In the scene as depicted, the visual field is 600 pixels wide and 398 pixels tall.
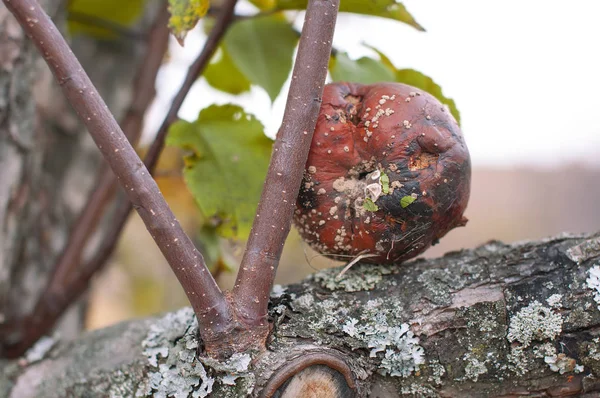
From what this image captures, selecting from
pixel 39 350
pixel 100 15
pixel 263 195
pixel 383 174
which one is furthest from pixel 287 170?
pixel 100 15

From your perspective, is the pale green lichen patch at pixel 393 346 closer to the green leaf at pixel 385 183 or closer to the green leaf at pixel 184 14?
the green leaf at pixel 385 183

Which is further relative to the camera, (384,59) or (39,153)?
(39,153)

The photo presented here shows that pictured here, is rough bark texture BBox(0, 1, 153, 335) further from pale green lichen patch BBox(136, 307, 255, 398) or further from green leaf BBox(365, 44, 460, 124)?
green leaf BBox(365, 44, 460, 124)

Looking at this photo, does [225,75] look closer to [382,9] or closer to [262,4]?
[262,4]

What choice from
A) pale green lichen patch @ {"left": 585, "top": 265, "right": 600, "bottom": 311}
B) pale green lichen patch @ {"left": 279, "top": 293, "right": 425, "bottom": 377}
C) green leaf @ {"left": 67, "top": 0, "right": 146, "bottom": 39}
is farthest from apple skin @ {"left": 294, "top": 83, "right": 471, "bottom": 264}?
green leaf @ {"left": 67, "top": 0, "right": 146, "bottom": 39}

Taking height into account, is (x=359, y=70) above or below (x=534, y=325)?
above

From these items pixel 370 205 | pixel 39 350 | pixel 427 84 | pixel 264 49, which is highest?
pixel 264 49
